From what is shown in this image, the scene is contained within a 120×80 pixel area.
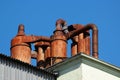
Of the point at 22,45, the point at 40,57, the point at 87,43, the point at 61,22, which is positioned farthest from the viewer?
the point at 61,22

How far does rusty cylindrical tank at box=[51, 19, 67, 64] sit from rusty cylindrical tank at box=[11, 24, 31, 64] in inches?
50.5

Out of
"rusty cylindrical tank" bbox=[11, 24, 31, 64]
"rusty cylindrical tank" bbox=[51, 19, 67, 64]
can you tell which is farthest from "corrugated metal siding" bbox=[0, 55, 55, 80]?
"rusty cylindrical tank" bbox=[11, 24, 31, 64]

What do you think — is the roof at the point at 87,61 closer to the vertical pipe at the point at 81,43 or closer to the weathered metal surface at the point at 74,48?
the vertical pipe at the point at 81,43

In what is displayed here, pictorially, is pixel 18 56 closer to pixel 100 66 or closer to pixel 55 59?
pixel 55 59

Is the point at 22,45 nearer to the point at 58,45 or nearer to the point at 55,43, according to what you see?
the point at 55,43

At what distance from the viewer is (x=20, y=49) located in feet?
86.6

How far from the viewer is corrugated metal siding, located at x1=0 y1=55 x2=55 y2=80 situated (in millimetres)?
19141

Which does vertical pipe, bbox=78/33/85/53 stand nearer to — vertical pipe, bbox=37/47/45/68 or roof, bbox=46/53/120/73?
vertical pipe, bbox=37/47/45/68

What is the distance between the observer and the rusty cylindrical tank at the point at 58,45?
83.7ft

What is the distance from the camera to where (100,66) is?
21.4m

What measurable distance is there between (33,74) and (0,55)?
1.87 metres

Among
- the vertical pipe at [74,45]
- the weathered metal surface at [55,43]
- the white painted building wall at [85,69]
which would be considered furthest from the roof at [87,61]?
the vertical pipe at [74,45]

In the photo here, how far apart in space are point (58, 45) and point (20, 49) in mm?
1943

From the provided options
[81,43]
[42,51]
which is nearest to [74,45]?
[81,43]
